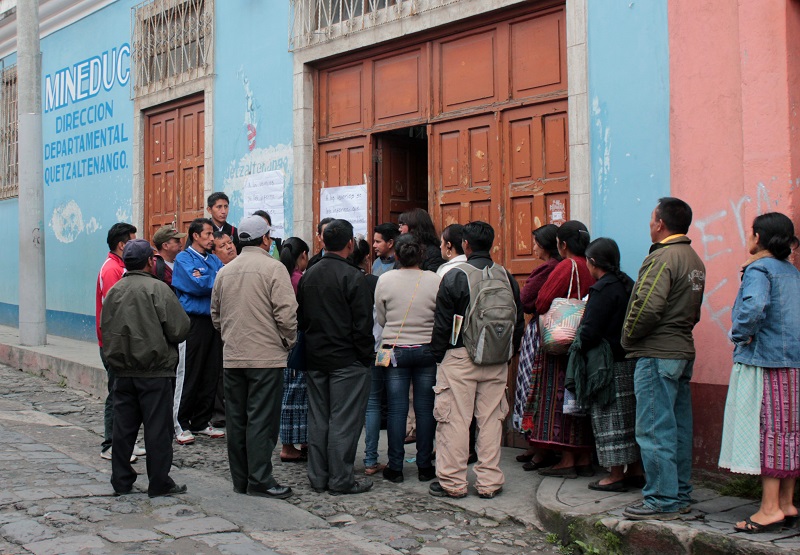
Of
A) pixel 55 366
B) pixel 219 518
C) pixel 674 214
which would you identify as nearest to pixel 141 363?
pixel 219 518

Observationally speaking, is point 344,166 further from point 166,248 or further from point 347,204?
point 166,248

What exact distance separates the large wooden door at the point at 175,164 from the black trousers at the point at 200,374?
3612mm

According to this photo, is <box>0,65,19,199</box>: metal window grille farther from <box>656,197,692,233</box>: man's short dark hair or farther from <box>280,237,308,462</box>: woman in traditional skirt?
<box>656,197,692,233</box>: man's short dark hair

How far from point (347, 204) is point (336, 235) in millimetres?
3258

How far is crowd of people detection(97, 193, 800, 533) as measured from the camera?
4844 millimetres

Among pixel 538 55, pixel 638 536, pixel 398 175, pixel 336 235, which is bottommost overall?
pixel 638 536

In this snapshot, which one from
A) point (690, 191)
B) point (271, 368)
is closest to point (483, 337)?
point (271, 368)

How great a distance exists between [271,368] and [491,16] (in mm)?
3795

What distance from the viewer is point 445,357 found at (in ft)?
18.2

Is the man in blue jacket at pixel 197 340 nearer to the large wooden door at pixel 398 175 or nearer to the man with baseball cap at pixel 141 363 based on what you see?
the man with baseball cap at pixel 141 363

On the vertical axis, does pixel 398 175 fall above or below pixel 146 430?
above

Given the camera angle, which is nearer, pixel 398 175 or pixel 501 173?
pixel 501 173

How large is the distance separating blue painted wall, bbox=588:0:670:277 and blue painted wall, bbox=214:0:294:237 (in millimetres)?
3782

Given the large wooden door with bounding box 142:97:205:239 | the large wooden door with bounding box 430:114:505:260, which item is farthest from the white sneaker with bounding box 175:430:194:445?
the large wooden door with bounding box 142:97:205:239
